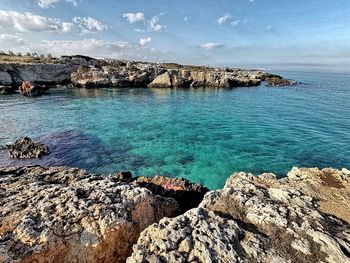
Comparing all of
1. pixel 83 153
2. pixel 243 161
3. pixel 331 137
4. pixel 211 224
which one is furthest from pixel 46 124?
pixel 331 137

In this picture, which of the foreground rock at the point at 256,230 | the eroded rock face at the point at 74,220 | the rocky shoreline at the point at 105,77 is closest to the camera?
the foreground rock at the point at 256,230

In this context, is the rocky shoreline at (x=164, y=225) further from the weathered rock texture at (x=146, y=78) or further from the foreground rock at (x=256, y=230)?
the weathered rock texture at (x=146, y=78)

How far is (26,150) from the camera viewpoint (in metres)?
21.0

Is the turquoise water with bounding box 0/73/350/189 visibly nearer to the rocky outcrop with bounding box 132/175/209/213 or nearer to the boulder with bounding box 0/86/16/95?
the rocky outcrop with bounding box 132/175/209/213

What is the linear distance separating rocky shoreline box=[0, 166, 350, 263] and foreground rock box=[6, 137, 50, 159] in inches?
541

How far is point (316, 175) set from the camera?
9.75m

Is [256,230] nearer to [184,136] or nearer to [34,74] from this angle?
[184,136]

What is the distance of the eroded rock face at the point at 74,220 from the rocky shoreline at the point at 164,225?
0.02 meters

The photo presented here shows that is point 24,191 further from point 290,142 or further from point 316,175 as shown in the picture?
point 290,142

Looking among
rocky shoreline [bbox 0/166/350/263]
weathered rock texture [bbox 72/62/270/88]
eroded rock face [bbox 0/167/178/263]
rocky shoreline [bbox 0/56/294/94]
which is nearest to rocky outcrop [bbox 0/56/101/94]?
rocky shoreline [bbox 0/56/294/94]

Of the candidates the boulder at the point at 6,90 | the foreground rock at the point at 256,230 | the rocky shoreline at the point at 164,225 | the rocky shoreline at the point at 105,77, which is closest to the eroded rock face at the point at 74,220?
the rocky shoreline at the point at 164,225

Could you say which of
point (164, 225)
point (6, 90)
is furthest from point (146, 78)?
point (164, 225)

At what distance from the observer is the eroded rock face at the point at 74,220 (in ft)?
17.7

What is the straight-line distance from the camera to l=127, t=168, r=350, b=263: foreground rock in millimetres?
5121
